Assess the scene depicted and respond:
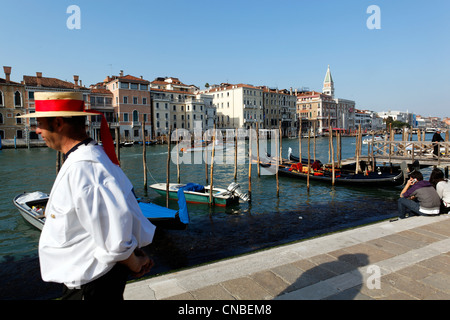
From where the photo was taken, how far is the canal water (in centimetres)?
544

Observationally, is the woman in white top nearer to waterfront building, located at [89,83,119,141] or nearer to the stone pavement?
the stone pavement

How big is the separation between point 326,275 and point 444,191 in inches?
149

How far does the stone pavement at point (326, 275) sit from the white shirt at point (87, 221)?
1433 millimetres

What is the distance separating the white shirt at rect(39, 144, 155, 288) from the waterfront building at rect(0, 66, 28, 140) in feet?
126

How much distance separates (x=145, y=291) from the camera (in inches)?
103

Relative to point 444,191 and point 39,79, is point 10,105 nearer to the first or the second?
point 39,79

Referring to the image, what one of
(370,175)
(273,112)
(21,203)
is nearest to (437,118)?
(273,112)

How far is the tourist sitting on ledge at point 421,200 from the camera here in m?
5.05

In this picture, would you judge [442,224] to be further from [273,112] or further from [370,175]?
[273,112]

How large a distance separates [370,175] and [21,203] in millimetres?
12769

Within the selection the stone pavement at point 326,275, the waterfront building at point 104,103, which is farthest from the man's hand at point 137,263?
the waterfront building at point 104,103

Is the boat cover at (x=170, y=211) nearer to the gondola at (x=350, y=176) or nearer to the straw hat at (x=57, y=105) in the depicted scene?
the straw hat at (x=57, y=105)

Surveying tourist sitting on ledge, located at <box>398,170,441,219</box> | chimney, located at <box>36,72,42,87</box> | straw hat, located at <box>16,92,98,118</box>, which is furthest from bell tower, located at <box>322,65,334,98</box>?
straw hat, located at <box>16,92,98,118</box>

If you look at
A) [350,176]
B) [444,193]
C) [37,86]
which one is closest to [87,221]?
[444,193]
